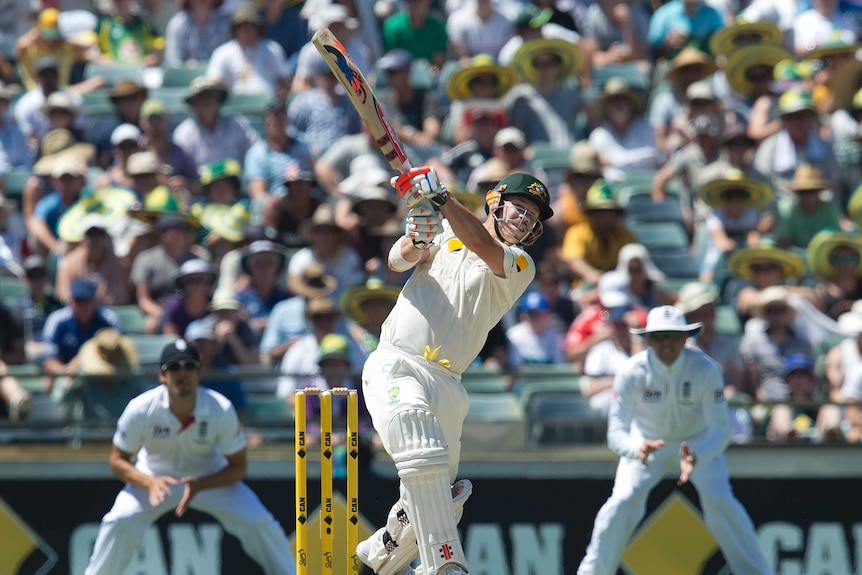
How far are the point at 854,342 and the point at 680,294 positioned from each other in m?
1.27

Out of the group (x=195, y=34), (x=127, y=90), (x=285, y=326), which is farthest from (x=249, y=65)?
(x=285, y=326)

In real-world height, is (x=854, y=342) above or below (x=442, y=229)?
above

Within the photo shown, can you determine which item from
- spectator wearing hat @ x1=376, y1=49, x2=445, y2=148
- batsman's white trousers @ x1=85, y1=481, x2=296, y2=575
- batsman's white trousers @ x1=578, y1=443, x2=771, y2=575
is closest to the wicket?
batsman's white trousers @ x1=85, y1=481, x2=296, y2=575

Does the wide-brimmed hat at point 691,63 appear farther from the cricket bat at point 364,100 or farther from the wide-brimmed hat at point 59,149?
the cricket bat at point 364,100

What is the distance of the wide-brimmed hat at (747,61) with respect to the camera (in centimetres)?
1288

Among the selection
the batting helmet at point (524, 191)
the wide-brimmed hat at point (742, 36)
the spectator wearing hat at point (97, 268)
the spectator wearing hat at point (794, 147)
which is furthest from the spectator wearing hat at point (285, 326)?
the wide-brimmed hat at point (742, 36)

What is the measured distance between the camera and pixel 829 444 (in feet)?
29.9

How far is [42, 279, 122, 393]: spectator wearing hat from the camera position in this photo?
10070mm

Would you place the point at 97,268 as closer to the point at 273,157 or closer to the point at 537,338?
the point at 273,157

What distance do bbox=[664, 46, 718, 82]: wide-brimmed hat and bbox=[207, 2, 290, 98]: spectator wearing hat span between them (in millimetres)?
3359

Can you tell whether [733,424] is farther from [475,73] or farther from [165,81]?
[165,81]

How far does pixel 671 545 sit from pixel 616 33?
6050 millimetres

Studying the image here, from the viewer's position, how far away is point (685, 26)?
13539 mm

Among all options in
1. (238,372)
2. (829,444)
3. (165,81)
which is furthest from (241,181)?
(829,444)
